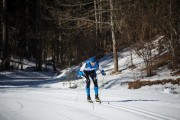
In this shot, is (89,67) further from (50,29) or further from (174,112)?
(50,29)

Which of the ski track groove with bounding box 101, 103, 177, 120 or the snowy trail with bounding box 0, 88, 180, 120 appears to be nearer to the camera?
the ski track groove with bounding box 101, 103, 177, 120

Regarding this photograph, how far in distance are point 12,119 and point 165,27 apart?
1299 cm

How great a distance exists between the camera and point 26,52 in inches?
1839

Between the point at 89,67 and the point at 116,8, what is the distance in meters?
9.20

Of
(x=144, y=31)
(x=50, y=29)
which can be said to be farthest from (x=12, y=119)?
(x=50, y=29)

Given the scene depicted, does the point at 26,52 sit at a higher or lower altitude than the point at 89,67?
higher

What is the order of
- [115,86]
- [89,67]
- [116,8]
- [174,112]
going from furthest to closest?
[116,8], [115,86], [89,67], [174,112]

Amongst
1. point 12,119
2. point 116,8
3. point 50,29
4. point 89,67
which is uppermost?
point 50,29

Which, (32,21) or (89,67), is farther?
(32,21)

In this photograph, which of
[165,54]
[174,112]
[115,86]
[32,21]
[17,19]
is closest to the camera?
[174,112]

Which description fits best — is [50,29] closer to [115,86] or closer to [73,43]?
[73,43]

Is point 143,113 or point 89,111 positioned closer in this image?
point 143,113

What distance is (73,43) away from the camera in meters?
41.6

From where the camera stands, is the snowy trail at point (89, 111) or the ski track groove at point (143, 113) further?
the snowy trail at point (89, 111)
